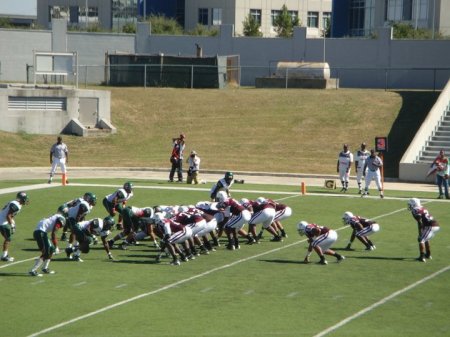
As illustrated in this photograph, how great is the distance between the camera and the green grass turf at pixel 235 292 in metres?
21.6

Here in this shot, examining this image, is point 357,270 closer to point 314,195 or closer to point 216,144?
point 314,195

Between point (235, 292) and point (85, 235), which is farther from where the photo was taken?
point (85, 235)

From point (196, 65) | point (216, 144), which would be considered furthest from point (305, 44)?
point (216, 144)

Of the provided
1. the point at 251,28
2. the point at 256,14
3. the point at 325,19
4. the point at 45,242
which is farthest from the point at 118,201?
the point at 325,19

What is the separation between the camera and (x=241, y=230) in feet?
105

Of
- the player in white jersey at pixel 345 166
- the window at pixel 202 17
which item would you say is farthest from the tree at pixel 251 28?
the player in white jersey at pixel 345 166

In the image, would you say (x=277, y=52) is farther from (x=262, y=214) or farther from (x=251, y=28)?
(x=262, y=214)

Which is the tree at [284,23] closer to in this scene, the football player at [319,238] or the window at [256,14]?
the window at [256,14]

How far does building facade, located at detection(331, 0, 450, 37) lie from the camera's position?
87000mm

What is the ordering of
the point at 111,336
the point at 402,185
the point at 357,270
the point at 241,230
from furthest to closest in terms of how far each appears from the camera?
the point at 402,185 < the point at 241,230 < the point at 357,270 < the point at 111,336

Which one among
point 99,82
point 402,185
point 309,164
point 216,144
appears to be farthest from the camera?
point 99,82

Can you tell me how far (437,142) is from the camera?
53.5 m

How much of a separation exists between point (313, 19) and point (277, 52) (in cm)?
3253

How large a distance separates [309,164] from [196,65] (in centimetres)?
1738
